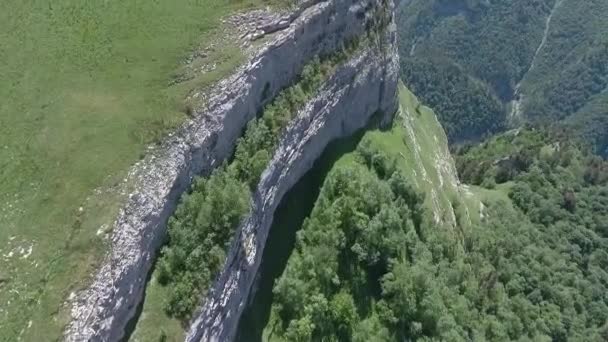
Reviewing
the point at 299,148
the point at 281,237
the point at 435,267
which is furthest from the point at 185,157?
the point at 435,267

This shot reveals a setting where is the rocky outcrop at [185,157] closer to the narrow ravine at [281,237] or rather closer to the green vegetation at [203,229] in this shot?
the green vegetation at [203,229]

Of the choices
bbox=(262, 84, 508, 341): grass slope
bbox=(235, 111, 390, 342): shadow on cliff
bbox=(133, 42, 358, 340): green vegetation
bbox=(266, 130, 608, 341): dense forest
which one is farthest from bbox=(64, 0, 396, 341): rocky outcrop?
bbox=(262, 84, 508, 341): grass slope

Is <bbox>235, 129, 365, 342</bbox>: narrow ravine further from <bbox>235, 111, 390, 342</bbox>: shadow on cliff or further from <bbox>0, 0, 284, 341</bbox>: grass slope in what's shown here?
<bbox>0, 0, 284, 341</bbox>: grass slope

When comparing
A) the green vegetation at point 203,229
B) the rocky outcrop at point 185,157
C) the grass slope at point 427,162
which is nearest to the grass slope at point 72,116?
the rocky outcrop at point 185,157

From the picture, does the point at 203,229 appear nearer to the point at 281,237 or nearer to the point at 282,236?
the point at 281,237

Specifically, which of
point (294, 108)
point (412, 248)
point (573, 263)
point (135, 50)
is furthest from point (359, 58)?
point (573, 263)

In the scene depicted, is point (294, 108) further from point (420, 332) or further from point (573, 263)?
point (573, 263)
